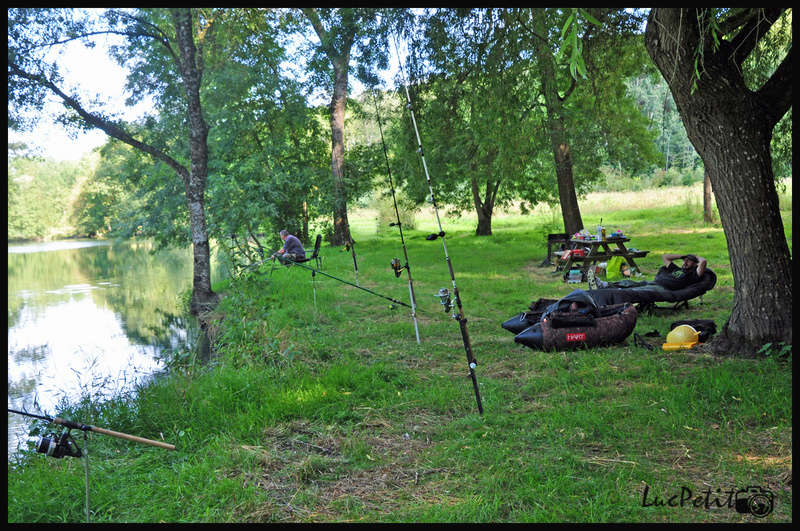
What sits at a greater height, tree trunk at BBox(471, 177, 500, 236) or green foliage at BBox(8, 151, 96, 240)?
green foliage at BBox(8, 151, 96, 240)

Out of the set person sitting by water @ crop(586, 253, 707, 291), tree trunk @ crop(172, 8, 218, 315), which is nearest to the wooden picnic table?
person sitting by water @ crop(586, 253, 707, 291)

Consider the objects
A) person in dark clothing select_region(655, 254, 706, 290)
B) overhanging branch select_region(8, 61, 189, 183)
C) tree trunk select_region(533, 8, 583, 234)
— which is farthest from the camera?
overhanging branch select_region(8, 61, 189, 183)

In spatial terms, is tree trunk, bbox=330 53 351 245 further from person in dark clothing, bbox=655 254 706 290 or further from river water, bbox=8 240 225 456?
person in dark clothing, bbox=655 254 706 290

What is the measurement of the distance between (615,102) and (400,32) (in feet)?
23.7

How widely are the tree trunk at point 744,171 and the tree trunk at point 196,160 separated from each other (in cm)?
886

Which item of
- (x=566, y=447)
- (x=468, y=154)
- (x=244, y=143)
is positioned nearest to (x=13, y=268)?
(x=244, y=143)

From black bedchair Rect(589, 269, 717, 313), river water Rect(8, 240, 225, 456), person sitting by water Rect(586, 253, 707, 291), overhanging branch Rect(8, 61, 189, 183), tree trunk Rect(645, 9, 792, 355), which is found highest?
overhanging branch Rect(8, 61, 189, 183)

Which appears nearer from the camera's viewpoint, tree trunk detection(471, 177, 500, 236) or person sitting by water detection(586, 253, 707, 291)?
person sitting by water detection(586, 253, 707, 291)

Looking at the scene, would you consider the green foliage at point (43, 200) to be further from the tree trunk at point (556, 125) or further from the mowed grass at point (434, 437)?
the mowed grass at point (434, 437)

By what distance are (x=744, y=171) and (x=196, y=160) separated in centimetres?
957

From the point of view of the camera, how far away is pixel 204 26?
45.4 ft

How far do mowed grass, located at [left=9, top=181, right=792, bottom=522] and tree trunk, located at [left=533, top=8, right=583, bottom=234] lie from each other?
4.37 m

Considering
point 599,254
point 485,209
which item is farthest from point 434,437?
point 485,209

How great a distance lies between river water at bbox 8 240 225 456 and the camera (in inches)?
283
